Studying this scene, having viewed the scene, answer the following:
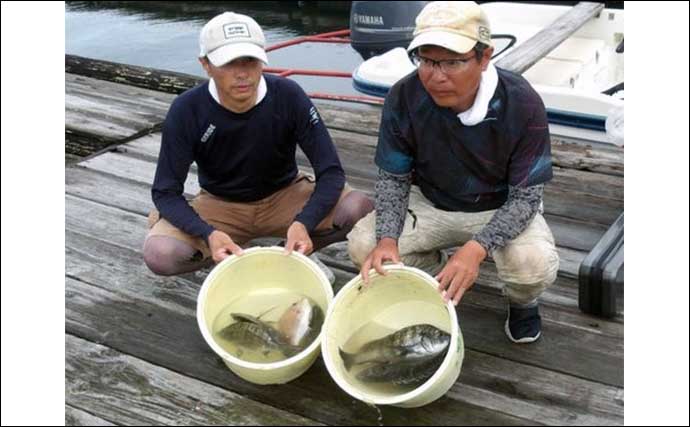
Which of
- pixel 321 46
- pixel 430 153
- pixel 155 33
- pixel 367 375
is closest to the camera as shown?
pixel 367 375

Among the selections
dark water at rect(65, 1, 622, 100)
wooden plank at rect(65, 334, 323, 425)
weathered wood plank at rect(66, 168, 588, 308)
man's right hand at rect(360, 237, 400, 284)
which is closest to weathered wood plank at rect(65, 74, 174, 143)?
weathered wood plank at rect(66, 168, 588, 308)

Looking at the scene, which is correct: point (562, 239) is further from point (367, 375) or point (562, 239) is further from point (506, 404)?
point (367, 375)

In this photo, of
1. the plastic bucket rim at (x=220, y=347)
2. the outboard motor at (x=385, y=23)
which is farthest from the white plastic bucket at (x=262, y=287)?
the outboard motor at (x=385, y=23)

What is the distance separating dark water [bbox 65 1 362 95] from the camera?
11.6 m

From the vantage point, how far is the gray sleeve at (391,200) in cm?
281

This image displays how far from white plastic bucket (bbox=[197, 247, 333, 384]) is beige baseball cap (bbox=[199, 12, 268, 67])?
0.64 meters

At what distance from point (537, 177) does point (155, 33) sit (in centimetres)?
1252

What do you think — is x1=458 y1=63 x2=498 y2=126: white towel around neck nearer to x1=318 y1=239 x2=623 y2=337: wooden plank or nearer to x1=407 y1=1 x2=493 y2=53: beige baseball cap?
x1=407 y1=1 x2=493 y2=53: beige baseball cap

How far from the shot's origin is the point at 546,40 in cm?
598

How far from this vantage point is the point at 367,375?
8.21ft

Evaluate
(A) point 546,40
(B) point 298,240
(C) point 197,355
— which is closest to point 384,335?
(B) point 298,240

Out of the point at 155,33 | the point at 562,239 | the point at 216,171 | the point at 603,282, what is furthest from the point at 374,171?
the point at 155,33

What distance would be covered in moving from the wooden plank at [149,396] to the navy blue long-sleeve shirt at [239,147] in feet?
1.64

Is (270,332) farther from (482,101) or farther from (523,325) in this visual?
(482,101)
